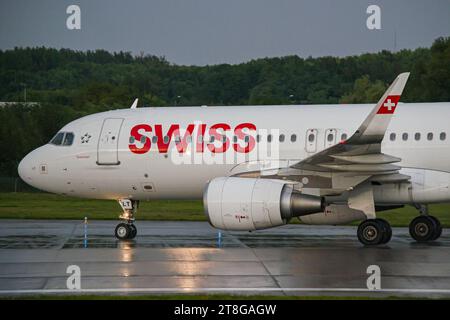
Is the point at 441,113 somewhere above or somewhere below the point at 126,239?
above

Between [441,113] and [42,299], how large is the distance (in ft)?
37.7

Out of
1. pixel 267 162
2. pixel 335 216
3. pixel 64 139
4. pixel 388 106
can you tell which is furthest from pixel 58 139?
pixel 388 106

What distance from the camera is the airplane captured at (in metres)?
18.7

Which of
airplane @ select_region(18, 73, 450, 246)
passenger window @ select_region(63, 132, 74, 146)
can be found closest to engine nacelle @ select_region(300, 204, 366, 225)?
airplane @ select_region(18, 73, 450, 246)

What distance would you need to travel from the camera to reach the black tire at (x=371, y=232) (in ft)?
65.1

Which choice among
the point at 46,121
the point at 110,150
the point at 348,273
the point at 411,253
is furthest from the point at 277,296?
the point at 46,121

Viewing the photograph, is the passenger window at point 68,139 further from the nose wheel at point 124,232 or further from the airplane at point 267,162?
the nose wheel at point 124,232

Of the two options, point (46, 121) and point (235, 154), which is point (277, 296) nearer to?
point (235, 154)

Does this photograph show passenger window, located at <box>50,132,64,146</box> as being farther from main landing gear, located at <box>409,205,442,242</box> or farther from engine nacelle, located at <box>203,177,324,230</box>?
main landing gear, located at <box>409,205,442,242</box>

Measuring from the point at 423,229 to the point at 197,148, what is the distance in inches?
224

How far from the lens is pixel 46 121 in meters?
56.8

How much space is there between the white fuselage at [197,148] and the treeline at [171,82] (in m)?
29.7

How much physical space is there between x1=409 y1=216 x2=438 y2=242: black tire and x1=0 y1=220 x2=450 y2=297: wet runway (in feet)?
0.81

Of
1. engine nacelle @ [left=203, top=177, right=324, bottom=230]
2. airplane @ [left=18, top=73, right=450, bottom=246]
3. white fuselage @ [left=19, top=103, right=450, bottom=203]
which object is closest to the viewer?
engine nacelle @ [left=203, top=177, right=324, bottom=230]
